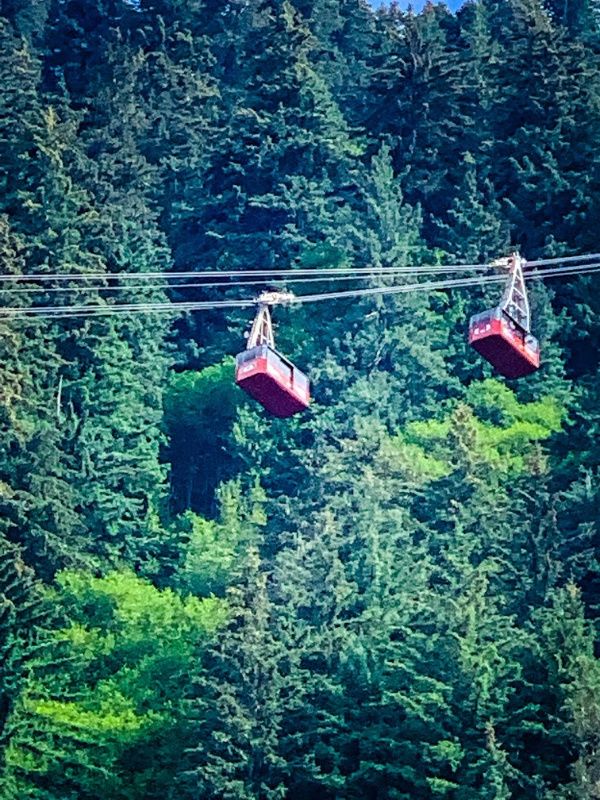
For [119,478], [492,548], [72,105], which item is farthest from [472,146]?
[492,548]

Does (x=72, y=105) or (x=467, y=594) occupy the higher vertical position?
(x=72, y=105)

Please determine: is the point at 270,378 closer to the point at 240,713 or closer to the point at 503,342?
the point at 503,342

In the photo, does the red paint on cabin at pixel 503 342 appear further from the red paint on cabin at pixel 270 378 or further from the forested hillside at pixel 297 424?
the forested hillside at pixel 297 424

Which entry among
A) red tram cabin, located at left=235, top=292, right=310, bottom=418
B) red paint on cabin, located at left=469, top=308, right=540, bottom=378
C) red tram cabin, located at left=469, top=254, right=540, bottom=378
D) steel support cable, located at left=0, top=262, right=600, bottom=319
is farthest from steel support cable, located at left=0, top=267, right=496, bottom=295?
red tram cabin, located at left=235, top=292, right=310, bottom=418

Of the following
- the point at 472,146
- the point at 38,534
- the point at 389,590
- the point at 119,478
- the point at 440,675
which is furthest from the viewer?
the point at 472,146

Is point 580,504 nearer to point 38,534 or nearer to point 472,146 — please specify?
point 38,534

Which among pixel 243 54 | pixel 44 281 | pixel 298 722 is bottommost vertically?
A: pixel 298 722

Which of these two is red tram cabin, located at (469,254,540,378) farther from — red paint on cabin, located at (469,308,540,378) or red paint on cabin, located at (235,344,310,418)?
red paint on cabin, located at (235,344,310,418)
